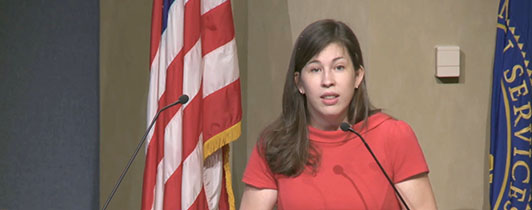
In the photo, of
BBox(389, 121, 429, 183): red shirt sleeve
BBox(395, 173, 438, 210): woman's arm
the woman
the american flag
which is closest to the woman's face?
the woman

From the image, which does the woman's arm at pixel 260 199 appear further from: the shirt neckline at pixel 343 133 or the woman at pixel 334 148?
the shirt neckline at pixel 343 133

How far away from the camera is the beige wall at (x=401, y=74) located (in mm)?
3254

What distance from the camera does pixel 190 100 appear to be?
3.12 meters

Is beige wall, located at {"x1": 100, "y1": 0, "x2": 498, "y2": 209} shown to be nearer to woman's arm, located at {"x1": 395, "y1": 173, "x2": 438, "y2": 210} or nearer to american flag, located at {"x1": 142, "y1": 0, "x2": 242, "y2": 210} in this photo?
american flag, located at {"x1": 142, "y1": 0, "x2": 242, "y2": 210}

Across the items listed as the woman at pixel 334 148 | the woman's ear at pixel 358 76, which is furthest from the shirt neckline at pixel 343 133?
the woman's ear at pixel 358 76

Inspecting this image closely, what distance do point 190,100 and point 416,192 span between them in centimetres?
112

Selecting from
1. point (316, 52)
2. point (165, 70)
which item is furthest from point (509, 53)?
point (165, 70)

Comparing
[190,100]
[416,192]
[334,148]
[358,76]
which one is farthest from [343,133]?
[190,100]

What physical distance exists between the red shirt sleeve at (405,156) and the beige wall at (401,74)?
2.89 feet

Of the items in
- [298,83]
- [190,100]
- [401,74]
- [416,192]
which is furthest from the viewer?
[401,74]

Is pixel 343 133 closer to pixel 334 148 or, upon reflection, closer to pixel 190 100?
pixel 334 148

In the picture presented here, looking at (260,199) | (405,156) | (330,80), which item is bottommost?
(260,199)

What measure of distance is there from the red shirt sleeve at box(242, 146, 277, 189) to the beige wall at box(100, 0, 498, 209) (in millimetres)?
934
